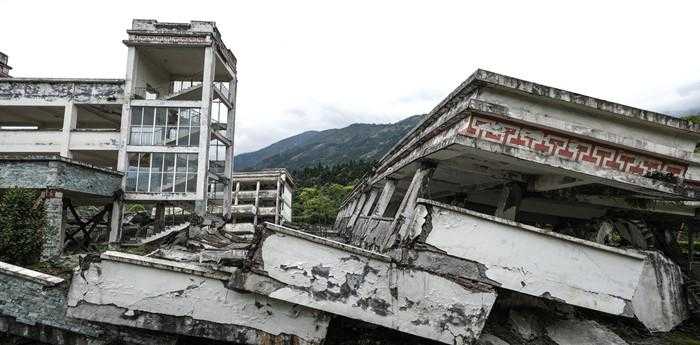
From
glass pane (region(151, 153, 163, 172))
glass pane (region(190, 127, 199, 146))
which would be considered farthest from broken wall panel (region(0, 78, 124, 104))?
glass pane (region(190, 127, 199, 146))

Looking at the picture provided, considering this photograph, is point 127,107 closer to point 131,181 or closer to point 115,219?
point 131,181

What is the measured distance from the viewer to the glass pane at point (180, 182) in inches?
723

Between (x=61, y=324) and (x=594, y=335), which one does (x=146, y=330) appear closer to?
(x=61, y=324)

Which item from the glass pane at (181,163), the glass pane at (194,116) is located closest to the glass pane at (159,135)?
the glass pane at (181,163)

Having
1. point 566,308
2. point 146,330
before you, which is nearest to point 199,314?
point 146,330

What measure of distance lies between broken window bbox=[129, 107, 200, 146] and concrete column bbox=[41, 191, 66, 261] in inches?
241

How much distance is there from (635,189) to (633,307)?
2207mm

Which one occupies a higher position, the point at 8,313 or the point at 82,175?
the point at 82,175

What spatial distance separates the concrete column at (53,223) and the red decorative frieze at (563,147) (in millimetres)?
12591

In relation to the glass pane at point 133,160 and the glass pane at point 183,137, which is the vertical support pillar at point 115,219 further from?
the glass pane at point 183,137

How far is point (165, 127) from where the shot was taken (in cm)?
1880

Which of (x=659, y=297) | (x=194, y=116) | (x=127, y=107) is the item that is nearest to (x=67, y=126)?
(x=127, y=107)

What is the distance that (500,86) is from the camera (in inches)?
199

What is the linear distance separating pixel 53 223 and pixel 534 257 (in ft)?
44.2
